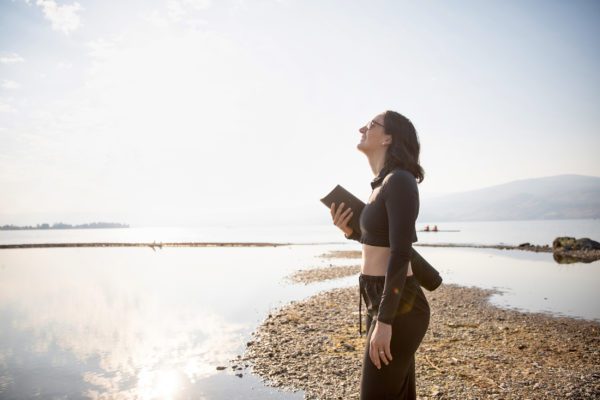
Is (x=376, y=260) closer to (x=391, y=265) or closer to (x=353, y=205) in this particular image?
(x=391, y=265)

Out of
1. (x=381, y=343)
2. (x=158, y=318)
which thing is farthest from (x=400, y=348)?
(x=158, y=318)

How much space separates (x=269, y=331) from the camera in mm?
14273

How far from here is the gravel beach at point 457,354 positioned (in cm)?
852

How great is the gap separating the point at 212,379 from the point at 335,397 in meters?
3.80

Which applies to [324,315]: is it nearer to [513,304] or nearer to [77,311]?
[513,304]

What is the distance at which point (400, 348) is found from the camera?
2.92 meters

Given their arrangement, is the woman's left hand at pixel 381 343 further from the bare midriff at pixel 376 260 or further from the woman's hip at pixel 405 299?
the bare midriff at pixel 376 260

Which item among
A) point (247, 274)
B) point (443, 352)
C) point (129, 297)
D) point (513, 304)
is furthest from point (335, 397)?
point (247, 274)

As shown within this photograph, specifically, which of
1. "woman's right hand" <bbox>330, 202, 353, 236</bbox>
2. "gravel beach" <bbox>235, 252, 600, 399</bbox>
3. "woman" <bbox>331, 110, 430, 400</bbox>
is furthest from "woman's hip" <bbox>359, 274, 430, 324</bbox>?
"gravel beach" <bbox>235, 252, 600, 399</bbox>

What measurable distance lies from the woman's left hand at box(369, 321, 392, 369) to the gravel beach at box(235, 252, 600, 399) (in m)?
6.22

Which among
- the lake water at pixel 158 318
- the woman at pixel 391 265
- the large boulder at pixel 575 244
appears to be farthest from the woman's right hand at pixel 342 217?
the large boulder at pixel 575 244

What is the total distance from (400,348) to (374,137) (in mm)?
1830

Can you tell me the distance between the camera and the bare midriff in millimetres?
3043

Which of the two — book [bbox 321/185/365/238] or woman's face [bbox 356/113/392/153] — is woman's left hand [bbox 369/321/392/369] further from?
woman's face [bbox 356/113/392/153]
